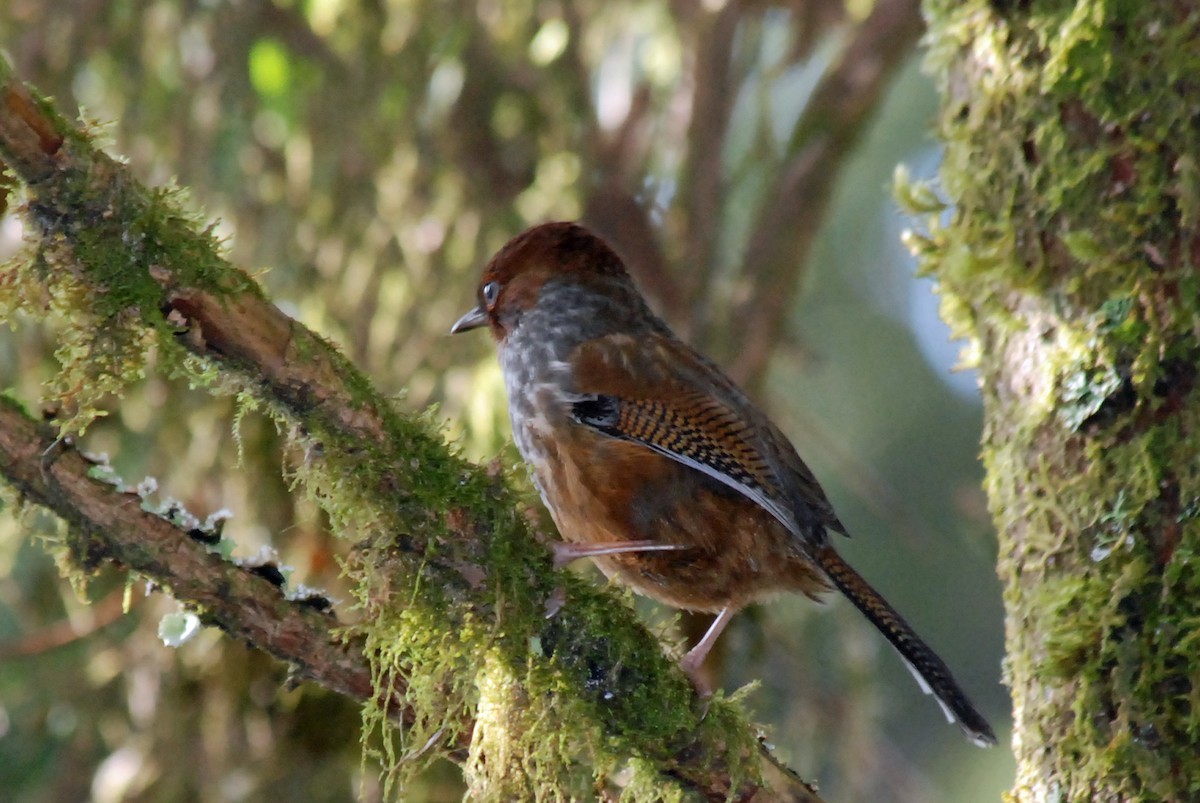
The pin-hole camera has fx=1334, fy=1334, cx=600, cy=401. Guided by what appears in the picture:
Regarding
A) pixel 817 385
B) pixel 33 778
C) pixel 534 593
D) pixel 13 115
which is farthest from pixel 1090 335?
pixel 817 385

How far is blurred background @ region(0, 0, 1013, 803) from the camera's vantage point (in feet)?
15.8

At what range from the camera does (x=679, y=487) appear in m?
3.58

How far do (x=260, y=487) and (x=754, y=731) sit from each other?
2.50m

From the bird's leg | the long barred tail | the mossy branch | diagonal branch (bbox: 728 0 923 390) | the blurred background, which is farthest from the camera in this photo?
diagonal branch (bbox: 728 0 923 390)

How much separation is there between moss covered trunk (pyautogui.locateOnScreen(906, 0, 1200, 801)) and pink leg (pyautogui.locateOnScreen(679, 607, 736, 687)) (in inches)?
28.6

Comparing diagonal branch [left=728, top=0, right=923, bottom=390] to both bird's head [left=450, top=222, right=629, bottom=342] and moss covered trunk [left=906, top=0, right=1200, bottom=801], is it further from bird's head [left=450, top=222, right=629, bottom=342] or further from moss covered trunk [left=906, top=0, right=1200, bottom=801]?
moss covered trunk [left=906, top=0, right=1200, bottom=801]

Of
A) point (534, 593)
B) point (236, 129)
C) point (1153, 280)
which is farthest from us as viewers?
point (236, 129)

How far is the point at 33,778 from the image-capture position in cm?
534

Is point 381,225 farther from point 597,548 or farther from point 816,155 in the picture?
point 597,548

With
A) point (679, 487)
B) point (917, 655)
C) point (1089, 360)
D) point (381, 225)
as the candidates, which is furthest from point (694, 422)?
point (381, 225)

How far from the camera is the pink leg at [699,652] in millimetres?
2980

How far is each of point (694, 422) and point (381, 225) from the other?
7.80ft

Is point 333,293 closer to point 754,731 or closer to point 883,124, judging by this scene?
point 754,731

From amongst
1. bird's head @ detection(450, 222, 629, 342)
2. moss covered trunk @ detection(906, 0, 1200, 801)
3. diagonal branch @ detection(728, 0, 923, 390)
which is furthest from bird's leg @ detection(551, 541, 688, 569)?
diagonal branch @ detection(728, 0, 923, 390)
